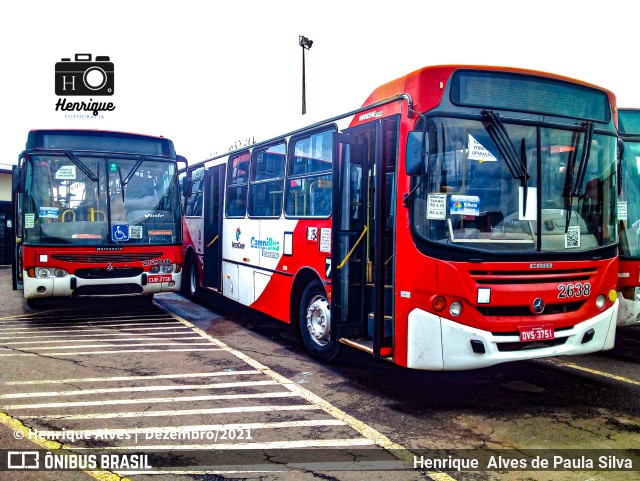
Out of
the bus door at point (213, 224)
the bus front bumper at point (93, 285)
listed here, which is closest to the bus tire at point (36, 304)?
the bus front bumper at point (93, 285)

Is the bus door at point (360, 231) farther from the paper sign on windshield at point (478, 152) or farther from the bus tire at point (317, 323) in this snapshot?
the paper sign on windshield at point (478, 152)

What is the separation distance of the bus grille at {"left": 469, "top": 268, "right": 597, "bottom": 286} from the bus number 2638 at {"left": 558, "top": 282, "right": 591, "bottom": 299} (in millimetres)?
48

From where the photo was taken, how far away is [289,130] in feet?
26.8

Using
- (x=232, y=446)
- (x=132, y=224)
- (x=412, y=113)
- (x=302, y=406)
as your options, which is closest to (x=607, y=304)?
(x=412, y=113)

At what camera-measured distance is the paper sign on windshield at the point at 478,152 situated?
17.5 feet

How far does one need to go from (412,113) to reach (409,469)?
10.1 ft

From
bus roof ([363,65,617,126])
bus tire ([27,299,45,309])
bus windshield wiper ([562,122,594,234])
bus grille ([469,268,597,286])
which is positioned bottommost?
bus tire ([27,299,45,309])

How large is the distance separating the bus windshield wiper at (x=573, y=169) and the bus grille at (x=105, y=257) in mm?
6793

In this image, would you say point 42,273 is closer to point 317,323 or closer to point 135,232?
point 135,232

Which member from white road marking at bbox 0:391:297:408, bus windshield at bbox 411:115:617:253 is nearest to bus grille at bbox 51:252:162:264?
white road marking at bbox 0:391:297:408

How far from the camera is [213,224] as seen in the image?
1135 centimetres

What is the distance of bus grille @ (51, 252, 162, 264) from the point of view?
939 cm

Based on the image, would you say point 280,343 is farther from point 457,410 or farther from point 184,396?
point 457,410

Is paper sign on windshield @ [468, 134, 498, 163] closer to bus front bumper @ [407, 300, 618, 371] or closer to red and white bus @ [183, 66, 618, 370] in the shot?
red and white bus @ [183, 66, 618, 370]
